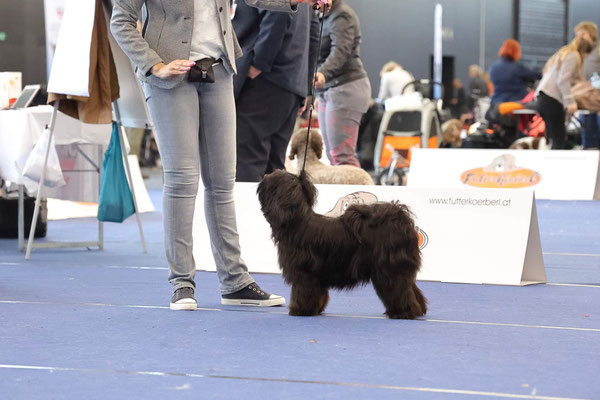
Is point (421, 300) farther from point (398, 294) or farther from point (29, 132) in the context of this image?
point (29, 132)

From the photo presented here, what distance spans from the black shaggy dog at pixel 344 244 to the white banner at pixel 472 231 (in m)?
0.84

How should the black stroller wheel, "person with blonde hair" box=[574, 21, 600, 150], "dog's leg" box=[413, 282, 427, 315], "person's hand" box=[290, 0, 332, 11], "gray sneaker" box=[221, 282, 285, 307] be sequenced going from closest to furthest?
"dog's leg" box=[413, 282, 427, 315], "person's hand" box=[290, 0, 332, 11], "gray sneaker" box=[221, 282, 285, 307], the black stroller wheel, "person with blonde hair" box=[574, 21, 600, 150]

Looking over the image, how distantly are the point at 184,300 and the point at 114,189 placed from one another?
1739mm

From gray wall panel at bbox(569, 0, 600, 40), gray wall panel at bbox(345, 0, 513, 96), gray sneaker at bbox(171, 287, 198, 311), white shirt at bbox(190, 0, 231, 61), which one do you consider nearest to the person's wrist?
white shirt at bbox(190, 0, 231, 61)

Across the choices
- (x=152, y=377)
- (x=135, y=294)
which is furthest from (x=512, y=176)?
(x=152, y=377)

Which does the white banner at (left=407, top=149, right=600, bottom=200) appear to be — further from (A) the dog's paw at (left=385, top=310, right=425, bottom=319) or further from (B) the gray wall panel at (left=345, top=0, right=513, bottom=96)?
(B) the gray wall panel at (left=345, top=0, right=513, bottom=96)

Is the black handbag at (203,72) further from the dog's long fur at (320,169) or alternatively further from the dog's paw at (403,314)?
the dog's long fur at (320,169)

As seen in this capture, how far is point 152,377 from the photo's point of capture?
2.08 metres

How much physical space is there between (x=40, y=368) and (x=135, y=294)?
1.15 metres

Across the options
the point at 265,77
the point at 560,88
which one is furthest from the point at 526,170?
the point at 265,77

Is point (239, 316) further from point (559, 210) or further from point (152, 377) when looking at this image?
point (559, 210)

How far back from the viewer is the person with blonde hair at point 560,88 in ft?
28.6

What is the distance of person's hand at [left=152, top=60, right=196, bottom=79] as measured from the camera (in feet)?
9.12

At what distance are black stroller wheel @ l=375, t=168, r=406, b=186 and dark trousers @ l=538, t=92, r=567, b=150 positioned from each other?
160 cm
